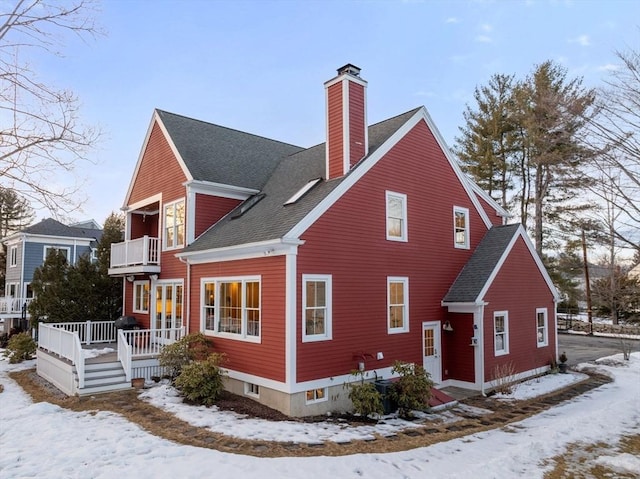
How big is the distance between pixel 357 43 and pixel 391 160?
348 inches

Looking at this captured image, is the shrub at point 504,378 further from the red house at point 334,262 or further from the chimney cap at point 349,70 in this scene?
the chimney cap at point 349,70

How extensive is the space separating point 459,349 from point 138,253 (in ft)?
40.1

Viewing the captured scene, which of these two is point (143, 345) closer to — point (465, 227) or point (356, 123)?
point (356, 123)

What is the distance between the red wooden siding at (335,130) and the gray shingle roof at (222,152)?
14.4ft

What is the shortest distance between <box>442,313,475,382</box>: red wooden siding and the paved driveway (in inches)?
309

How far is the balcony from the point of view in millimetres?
16125

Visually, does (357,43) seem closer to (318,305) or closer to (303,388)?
(318,305)

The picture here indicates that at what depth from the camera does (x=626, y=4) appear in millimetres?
9039

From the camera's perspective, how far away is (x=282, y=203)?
1323 cm

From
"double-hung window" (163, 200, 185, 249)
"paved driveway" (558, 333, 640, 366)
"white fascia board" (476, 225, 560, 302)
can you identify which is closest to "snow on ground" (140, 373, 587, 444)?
"white fascia board" (476, 225, 560, 302)

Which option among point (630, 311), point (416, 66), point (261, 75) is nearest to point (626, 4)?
point (416, 66)

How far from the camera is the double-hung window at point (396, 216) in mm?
13070

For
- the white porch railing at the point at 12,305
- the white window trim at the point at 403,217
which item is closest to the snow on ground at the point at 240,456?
the white window trim at the point at 403,217

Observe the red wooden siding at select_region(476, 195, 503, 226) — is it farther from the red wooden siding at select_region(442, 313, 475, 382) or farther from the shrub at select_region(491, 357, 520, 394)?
the shrub at select_region(491, 357, 520, 394)
